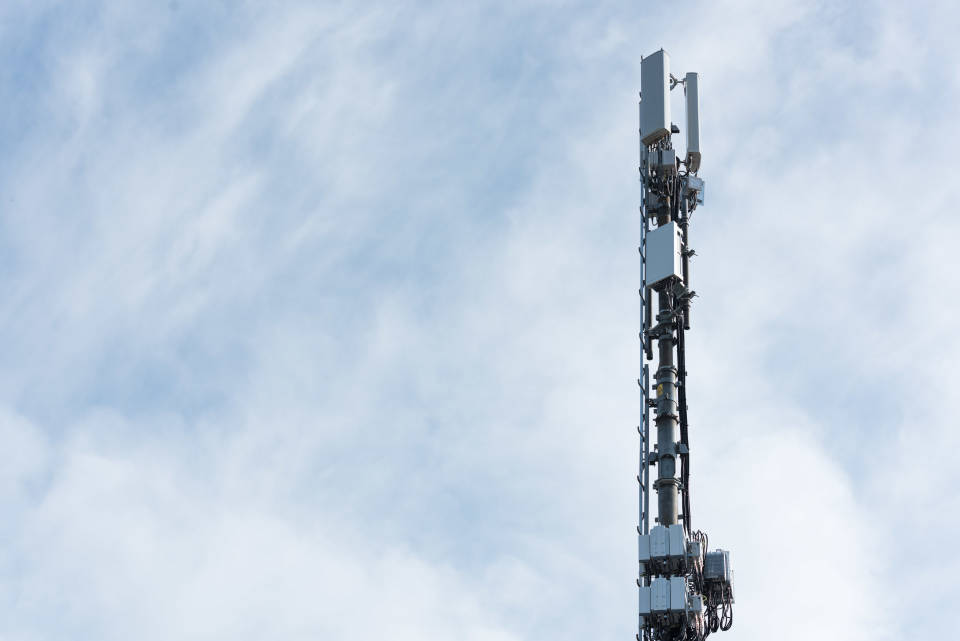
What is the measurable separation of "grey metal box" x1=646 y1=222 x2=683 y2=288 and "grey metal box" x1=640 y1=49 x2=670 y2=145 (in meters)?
6.72

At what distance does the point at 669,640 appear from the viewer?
7456 cm

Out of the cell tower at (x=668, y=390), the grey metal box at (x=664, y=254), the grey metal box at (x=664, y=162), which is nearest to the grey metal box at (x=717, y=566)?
the cell tower at (x=668, y=390)

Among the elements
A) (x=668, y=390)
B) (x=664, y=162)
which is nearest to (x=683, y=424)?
(x=668, y=390)

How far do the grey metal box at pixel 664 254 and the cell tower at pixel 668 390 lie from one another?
6cm

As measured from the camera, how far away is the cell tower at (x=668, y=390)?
7462cm

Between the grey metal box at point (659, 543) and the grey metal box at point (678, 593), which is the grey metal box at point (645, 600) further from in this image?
the grey metal box at point (659, 543)

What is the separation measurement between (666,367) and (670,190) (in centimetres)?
1193

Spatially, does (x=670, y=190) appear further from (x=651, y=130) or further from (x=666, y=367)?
(x=666, y=367)

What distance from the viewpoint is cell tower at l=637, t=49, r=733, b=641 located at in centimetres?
7462

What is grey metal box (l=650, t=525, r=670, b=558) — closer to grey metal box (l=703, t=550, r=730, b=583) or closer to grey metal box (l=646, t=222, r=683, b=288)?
grey metal box (l=703, t=550, r=730, b=583)

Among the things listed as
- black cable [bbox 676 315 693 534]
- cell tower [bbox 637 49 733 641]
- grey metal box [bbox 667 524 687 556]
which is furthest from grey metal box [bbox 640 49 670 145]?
grey metal box [bbox 667 524 687 556]

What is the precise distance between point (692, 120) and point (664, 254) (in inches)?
398

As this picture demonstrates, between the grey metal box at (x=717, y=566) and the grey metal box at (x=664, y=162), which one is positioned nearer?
the grey metal box at (x=717, y=566)

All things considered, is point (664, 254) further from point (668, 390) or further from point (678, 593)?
point (678, 593)
